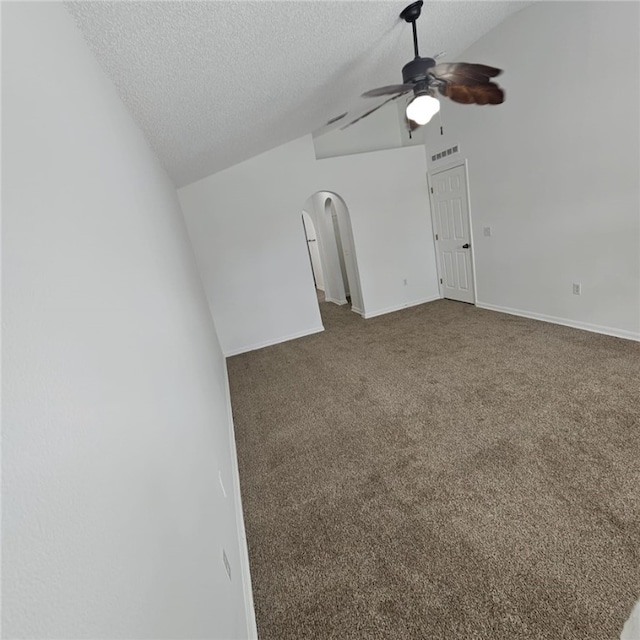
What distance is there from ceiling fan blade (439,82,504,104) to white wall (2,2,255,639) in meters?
2.25

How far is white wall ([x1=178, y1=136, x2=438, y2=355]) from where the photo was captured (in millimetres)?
4500

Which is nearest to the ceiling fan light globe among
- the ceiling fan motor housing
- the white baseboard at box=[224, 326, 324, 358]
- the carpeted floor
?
the ceiling fan motor housing

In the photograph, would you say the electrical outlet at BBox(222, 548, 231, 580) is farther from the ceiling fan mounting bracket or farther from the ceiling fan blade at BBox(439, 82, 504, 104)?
the ceiling fan mounting bracket

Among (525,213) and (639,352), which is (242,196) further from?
(639,352)

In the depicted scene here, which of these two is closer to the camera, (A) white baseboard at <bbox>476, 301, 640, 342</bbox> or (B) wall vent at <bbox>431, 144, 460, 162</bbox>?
(A) white baseboard at <bbox>476, 301, 640, 342</bbox>

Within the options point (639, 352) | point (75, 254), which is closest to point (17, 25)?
point (75, 254)

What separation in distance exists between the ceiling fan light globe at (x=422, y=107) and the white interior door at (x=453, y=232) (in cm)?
252

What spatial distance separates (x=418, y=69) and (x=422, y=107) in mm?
220

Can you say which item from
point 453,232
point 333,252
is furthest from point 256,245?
point 453,232

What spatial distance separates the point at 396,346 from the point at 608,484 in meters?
2.42

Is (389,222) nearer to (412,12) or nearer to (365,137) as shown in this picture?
(365,137)

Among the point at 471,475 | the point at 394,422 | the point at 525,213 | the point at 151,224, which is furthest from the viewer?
the point at 525,213

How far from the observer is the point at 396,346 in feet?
13.2

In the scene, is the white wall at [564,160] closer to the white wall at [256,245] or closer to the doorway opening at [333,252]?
the doorway opening at [333,252]
